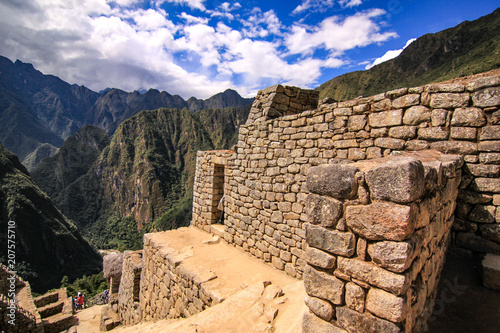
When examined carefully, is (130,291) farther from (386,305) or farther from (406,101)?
(406,101)

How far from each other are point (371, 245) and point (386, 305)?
36cm

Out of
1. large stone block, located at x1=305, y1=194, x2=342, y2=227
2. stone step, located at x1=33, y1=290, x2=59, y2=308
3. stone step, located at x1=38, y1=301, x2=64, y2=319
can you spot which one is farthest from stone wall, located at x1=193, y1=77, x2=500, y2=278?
stone step, located at x1=33, y1=290, x2=59, y2=308

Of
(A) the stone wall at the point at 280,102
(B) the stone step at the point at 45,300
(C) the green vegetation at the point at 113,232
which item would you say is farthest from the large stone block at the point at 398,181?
(C) the green vegetation at the point at 113,232

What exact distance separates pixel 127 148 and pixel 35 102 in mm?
160560

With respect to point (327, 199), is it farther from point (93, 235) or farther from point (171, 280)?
point (93, 235)

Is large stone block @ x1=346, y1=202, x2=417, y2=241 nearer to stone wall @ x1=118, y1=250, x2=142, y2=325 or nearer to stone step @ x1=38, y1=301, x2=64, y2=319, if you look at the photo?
stone wall @ x1=118, y1=250, x2=142, y2=325

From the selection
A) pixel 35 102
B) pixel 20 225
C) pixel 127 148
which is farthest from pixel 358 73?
pixel 35 102

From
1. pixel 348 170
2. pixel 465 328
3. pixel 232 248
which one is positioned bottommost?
pixel 232 248

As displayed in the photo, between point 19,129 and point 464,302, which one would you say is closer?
point 464,302

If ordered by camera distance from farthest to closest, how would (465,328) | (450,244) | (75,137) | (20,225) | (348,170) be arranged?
(75,137) → (20,225) → (450,244) → (465,328) → (348,170)

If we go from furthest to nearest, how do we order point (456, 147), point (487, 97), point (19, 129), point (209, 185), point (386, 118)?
point (19, 129)
point (209, 185)
point (386, 118)
point (456, 147)
point (487, 97)

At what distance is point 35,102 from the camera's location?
197375 millimetres

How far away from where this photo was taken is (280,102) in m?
5.31

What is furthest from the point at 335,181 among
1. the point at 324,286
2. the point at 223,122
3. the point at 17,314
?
the point at 223,122
